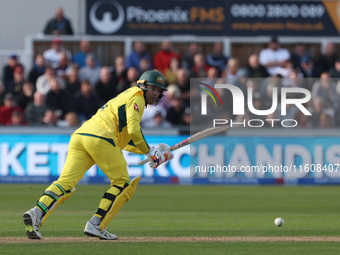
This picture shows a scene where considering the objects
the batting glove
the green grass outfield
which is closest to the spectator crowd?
the green grass outfield

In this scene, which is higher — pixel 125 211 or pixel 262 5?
pixel 262 5

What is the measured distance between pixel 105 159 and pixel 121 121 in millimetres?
528

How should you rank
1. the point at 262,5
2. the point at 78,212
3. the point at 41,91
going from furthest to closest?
the point at 262,5 → the point at 41,91 → the point at 78,212

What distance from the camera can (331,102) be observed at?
20438mm

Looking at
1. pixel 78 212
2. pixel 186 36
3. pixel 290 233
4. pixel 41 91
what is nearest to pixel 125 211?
pixel 78 212

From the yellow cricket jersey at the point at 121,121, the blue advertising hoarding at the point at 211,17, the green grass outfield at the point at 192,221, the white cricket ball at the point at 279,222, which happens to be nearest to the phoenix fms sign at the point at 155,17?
the blue advertising hoarding at the point at 211,17

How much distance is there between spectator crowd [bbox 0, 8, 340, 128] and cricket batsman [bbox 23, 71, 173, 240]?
10021mm

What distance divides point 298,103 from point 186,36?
4.39 m

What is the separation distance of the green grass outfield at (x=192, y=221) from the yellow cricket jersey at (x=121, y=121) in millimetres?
1272

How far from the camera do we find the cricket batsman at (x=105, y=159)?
32.6 ft

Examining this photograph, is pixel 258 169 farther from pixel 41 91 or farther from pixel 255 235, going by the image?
pixel 255 235

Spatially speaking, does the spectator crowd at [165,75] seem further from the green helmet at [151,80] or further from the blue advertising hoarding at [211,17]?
the green helmet at [151,80]

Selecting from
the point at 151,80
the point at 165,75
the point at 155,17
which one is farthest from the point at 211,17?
the point at 151,80

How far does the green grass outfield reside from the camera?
374 inches
